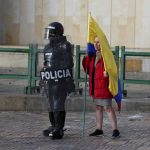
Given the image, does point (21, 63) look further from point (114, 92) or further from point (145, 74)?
point (114, 92)

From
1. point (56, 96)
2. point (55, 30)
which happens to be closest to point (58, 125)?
point (56, 96)

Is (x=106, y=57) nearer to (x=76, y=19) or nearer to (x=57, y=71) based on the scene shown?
(x=57, y=71)

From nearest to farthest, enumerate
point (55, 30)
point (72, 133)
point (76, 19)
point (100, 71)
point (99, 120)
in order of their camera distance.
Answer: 1. point (55, 30)
2. point (100, 71)
3. point (99, 120)
4. point (72, 133)
5. point (76, 19)

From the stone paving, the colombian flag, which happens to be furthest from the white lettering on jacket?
the stone paving

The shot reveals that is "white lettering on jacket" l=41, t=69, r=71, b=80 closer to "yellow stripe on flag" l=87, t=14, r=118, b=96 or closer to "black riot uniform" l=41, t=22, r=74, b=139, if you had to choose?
"black riot uniform" l=41, t=22, r=74, b=139

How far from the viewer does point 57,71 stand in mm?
10586

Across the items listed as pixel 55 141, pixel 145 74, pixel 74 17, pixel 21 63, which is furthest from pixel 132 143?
pixel 74 17

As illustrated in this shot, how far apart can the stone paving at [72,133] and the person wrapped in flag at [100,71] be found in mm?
475

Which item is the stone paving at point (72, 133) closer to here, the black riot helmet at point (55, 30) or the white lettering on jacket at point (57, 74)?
the white lettering on jacket at point (57, 74)

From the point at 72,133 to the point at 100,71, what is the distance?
134 cm

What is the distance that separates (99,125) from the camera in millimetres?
10938

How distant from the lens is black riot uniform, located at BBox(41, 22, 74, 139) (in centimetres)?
1058

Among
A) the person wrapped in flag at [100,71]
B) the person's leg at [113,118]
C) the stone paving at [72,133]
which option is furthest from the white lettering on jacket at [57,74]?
the stone paving at [72,133]

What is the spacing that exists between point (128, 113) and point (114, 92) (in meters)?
3.23
